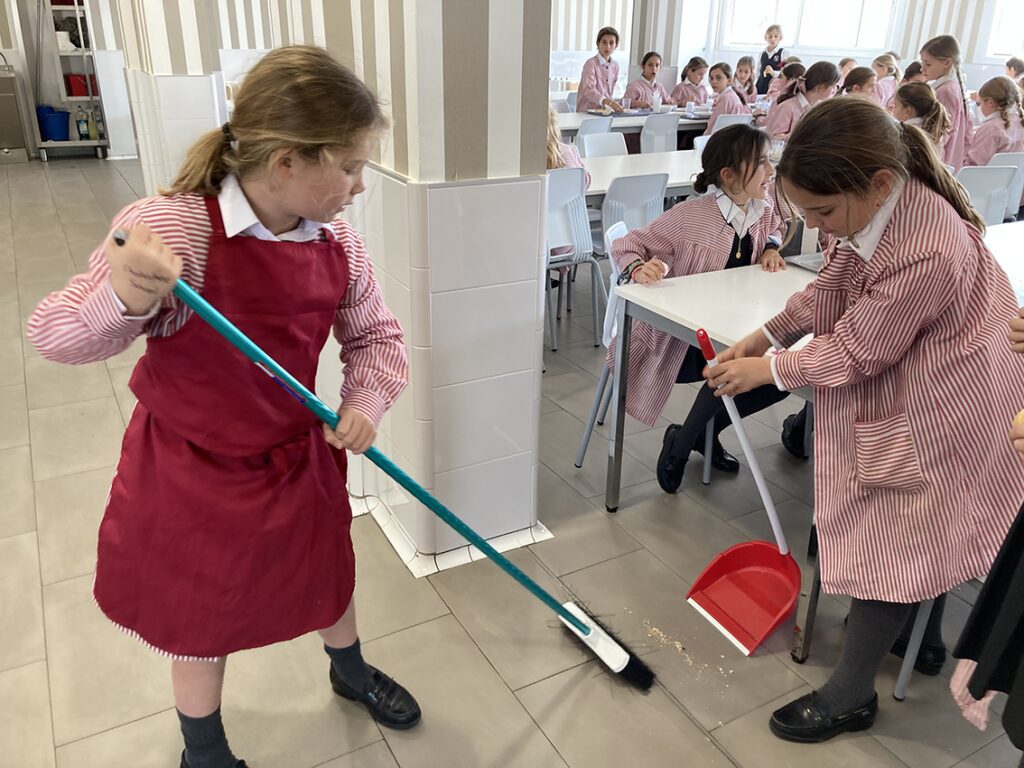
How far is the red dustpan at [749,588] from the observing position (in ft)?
6.12

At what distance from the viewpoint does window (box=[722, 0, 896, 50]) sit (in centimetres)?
1029

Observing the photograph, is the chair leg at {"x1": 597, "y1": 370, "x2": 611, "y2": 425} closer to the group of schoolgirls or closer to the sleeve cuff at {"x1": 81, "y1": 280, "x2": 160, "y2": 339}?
the group of schoolgirls

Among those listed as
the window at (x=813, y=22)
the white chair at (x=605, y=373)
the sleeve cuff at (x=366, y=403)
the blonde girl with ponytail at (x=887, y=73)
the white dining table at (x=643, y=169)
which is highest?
the window at (x=813, y=22)

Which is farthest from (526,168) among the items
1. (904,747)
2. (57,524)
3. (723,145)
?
(57,524)

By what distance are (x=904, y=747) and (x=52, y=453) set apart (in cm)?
259

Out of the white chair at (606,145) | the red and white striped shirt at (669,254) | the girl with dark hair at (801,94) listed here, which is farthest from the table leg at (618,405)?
the girl with dark hair at (801,94)

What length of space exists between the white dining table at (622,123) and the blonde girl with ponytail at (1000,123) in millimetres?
2415

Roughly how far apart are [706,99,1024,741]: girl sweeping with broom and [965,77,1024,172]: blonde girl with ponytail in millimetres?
4126

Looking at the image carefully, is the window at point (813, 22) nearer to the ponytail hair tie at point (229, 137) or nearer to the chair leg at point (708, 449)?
the chair leg at point (708, 449)

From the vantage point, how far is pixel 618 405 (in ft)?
7.69

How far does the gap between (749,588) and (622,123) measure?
5.07 metres

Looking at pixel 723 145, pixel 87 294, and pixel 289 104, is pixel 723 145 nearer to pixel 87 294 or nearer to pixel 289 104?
pixel 289 104

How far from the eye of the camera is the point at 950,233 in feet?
4.44

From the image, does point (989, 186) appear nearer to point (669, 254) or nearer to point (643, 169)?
point (643, 169)
